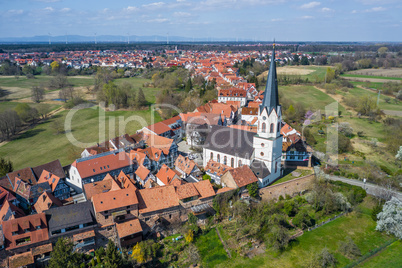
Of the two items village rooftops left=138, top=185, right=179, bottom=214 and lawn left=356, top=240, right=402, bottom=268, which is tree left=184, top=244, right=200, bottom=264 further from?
lawn left=356, top=240, right=402, bottom=268

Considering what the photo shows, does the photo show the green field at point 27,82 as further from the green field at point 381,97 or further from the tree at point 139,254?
the tree at point 139,254

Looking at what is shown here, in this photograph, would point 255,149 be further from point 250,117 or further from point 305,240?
point 250,117

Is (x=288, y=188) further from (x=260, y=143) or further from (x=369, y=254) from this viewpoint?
(x=369, y=254)

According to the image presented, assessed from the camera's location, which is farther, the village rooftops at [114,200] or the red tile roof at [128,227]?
the village rooftops at [114,200]

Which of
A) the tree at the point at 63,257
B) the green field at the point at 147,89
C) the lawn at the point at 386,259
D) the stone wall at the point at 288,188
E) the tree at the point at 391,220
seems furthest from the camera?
the green field at the point at 147,89

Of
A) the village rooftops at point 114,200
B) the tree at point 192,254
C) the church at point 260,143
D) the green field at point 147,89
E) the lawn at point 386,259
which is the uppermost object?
the green field at point 147,89

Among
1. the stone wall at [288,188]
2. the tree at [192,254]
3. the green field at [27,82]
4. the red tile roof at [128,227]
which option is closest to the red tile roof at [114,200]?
the red tile roof at [128,227]

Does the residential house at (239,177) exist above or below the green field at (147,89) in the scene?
below

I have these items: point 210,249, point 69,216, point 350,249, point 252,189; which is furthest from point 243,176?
point 69,216
